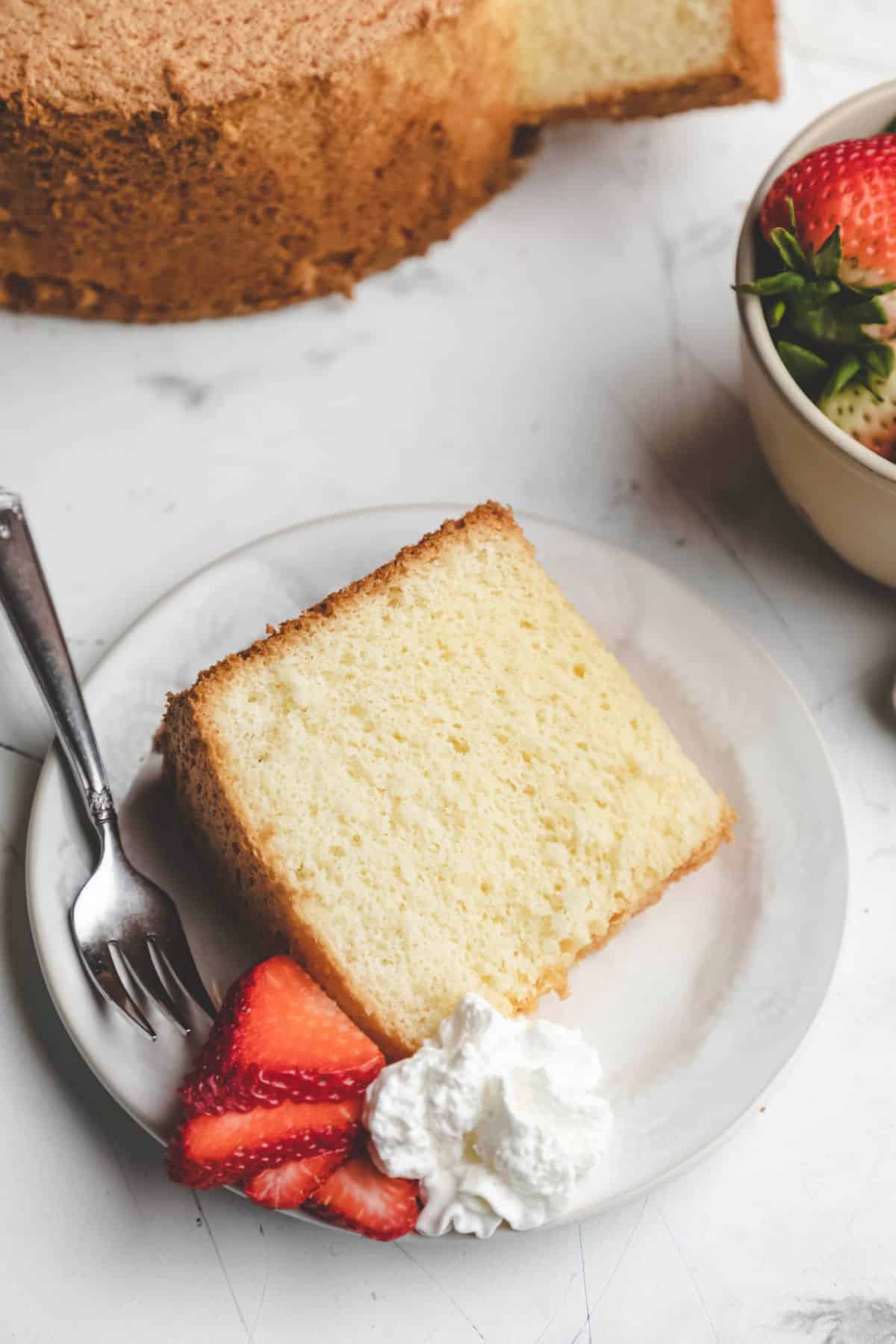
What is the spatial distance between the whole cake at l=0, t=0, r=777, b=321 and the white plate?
14.9 inches

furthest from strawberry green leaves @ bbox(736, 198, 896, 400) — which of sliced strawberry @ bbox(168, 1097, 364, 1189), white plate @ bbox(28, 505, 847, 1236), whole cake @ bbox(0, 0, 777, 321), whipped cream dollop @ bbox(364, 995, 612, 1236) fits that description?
sliced strawberry @ bbox(168, 1097, 364, 1189)

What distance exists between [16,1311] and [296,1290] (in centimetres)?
27

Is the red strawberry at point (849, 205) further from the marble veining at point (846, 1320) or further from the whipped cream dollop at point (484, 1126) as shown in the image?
the marble veining at point (846, 1320)

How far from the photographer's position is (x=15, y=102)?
4.62 ft

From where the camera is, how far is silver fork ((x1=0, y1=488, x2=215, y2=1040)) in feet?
4.37

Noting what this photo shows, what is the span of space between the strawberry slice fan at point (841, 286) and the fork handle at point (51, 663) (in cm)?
79

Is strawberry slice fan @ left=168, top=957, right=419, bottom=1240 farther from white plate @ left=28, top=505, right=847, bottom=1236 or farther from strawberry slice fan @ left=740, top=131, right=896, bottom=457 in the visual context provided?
strawberry slice fan @ left=740, top=131, right=896, bottom=457

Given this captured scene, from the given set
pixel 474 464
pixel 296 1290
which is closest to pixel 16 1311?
pixel 296 1290

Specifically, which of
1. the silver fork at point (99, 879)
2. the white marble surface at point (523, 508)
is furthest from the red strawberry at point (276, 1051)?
the white marble surface at point (523, 508)

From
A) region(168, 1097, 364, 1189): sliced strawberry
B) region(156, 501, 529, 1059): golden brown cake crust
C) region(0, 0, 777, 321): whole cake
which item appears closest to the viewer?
region(168, 1097, 364, 1189): sliced strawberry

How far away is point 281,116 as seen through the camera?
1480 millimetres

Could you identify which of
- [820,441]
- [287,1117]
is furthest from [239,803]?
[820,441]

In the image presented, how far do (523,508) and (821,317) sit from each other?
44 cm

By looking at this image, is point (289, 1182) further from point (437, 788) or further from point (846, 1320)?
point (846, 1320)
